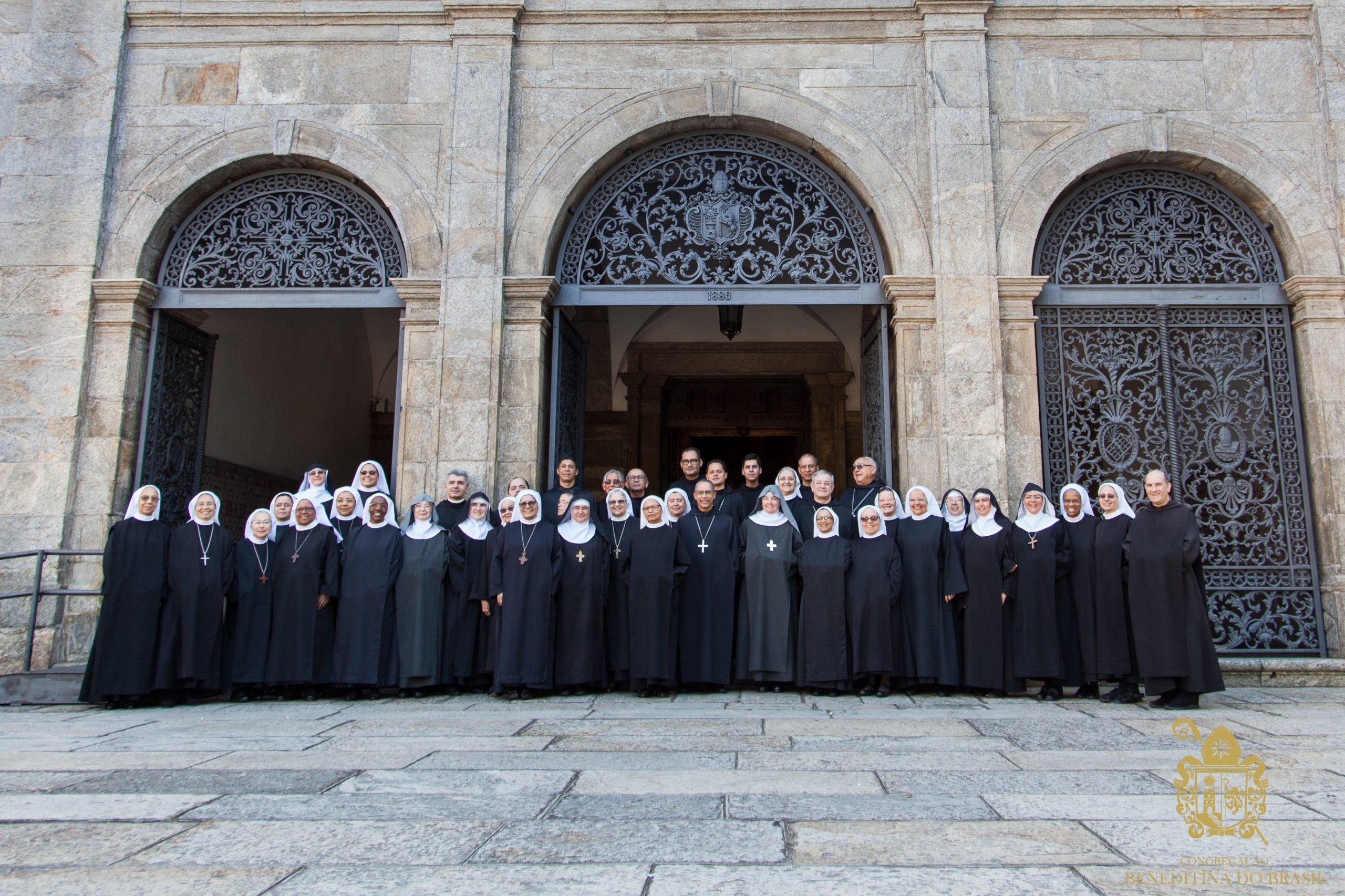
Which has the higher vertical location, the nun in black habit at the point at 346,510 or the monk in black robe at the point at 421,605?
the nun in black habit at the point at 346,510

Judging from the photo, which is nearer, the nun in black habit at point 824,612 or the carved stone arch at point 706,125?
the nun in black habit at point 824,612

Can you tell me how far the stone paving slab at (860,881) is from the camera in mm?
2059

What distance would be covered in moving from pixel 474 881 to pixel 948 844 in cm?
116

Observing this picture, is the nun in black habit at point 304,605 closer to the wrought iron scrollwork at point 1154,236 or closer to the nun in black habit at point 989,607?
the nun in black habit at point 989,607

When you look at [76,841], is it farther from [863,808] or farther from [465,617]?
[465,617]

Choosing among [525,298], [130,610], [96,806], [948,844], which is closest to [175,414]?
[130,610]

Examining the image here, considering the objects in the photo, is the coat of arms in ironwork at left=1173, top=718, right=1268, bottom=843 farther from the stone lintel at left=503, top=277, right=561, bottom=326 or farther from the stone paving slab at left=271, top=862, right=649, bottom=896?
the stone lintel at left=503, top=277, right=561, bottom=326

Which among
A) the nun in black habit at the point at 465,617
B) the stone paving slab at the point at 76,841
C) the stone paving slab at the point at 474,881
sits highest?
the nun in black habit at the point at 465,617

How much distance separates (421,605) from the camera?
5.61 metres

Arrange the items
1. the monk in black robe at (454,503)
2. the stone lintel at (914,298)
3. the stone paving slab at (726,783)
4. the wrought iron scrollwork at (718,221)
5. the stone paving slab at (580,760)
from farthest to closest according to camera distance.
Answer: the wrought iron scrollwork at (718,221) < the stone lintel at (914,298) < the monk in black robe at (454,503) < the stone paving slab at (580,760) < the stone paving slab at (726,783)

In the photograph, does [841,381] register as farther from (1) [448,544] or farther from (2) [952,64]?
(1) [448,544]

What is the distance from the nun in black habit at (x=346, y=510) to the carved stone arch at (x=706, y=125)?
197cm

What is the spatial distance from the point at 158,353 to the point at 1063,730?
650 centimetres

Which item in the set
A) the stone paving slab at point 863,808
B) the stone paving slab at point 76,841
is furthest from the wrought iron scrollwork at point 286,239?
the stone paving slab at point 863,808
